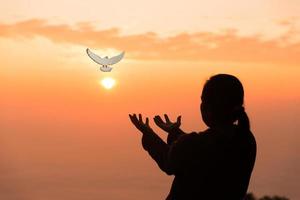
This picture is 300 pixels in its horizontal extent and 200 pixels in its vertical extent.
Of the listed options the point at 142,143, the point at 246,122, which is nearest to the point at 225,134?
the point at 246,122

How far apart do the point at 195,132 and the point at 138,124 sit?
552 mm

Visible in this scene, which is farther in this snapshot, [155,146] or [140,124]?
[140,124]

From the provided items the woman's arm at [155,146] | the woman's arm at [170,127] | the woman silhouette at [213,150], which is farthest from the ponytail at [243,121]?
the woman's arm at [155,146]


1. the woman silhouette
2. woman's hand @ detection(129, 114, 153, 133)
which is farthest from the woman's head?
woman's hand @ detection(129, 114, 153, 133)

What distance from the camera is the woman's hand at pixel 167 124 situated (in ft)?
17.4

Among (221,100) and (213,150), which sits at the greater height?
(221,100)

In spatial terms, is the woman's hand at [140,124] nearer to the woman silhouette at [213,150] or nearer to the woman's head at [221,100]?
the woman silhouette at [213,150]

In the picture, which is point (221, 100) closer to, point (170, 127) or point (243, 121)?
point (243, 121)

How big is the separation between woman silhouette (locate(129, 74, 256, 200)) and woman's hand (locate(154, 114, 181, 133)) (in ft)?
0.86

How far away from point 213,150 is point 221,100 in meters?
0.38

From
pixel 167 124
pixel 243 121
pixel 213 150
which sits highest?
pixel 167 124

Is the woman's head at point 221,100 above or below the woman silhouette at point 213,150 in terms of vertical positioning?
above

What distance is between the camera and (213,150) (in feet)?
16.2

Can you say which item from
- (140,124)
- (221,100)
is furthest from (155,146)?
(221,100)
